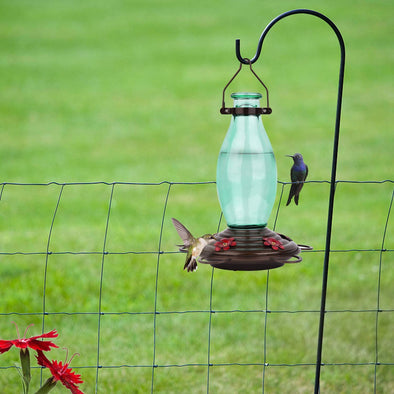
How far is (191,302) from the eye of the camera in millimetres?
5699

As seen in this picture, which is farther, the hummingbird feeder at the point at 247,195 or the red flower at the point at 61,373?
the hummingbird feeder at the point at 247,195

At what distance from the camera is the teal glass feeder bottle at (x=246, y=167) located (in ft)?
8.12

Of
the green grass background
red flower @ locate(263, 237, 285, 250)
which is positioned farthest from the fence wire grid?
red flower @ locate(263, 237, 285, 250)

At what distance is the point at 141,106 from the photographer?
1433 centimetres

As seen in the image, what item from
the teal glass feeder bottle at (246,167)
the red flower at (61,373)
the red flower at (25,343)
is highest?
the teal glass feeder bottle at (246,167)

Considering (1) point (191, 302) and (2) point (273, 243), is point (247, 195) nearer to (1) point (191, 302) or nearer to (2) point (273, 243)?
(2) point (273, 243)

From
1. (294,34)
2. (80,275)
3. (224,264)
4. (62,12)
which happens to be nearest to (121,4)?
(62,12)

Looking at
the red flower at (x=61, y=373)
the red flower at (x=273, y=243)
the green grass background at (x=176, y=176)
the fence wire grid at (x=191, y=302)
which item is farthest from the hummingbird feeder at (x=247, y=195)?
the green grass background at (x=176, y=176)

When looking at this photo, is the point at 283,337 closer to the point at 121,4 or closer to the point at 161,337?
the point at 161,337

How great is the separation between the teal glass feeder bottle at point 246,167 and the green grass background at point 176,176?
3.50 ft

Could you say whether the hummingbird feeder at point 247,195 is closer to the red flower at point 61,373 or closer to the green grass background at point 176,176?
the red flower at point 61,373

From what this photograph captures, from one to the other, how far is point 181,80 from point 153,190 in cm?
677

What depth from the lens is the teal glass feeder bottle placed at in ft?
8.12

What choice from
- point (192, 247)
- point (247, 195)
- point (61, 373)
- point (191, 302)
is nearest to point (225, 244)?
point (192, 247)
